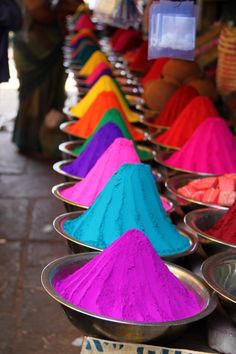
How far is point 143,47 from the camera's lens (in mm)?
3436

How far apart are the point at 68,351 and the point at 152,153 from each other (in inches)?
26.1

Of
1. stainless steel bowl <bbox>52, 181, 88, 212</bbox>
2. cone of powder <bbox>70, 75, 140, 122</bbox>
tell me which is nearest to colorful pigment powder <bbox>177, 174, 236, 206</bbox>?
stainless steel bowl <bbox>52, 181, 88, 212</bbox>

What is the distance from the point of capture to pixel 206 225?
1402mm

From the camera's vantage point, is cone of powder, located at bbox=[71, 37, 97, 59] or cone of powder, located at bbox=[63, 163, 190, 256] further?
cone of powder, located at bbox=[71, 37, 97, 59]

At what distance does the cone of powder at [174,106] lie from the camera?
2.28 metres

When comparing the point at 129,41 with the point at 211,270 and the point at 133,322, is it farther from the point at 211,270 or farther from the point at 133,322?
the point at 133,322

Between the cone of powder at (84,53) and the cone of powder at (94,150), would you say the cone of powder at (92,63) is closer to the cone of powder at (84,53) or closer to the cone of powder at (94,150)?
the cone of powder at (84,53)

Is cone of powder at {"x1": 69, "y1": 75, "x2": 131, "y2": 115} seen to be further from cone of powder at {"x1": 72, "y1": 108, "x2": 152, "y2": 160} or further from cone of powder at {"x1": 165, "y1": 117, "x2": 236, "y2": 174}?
cone of powder at {"x1": 165, "y1": 117, "x2": 236, "y2": 174}

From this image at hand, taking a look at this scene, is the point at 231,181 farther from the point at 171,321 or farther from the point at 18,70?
the point at 18,70

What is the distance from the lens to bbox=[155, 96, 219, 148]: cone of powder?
2.03 meters

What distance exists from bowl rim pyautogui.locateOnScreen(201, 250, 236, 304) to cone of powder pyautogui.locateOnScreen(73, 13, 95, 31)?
3.27 meters

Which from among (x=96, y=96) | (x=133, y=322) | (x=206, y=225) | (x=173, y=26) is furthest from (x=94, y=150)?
(x=133, y=322)

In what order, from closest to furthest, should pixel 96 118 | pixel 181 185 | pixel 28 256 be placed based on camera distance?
pixel 181 185, pixel 96 118, pixel 28 256

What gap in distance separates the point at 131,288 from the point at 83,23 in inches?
137
